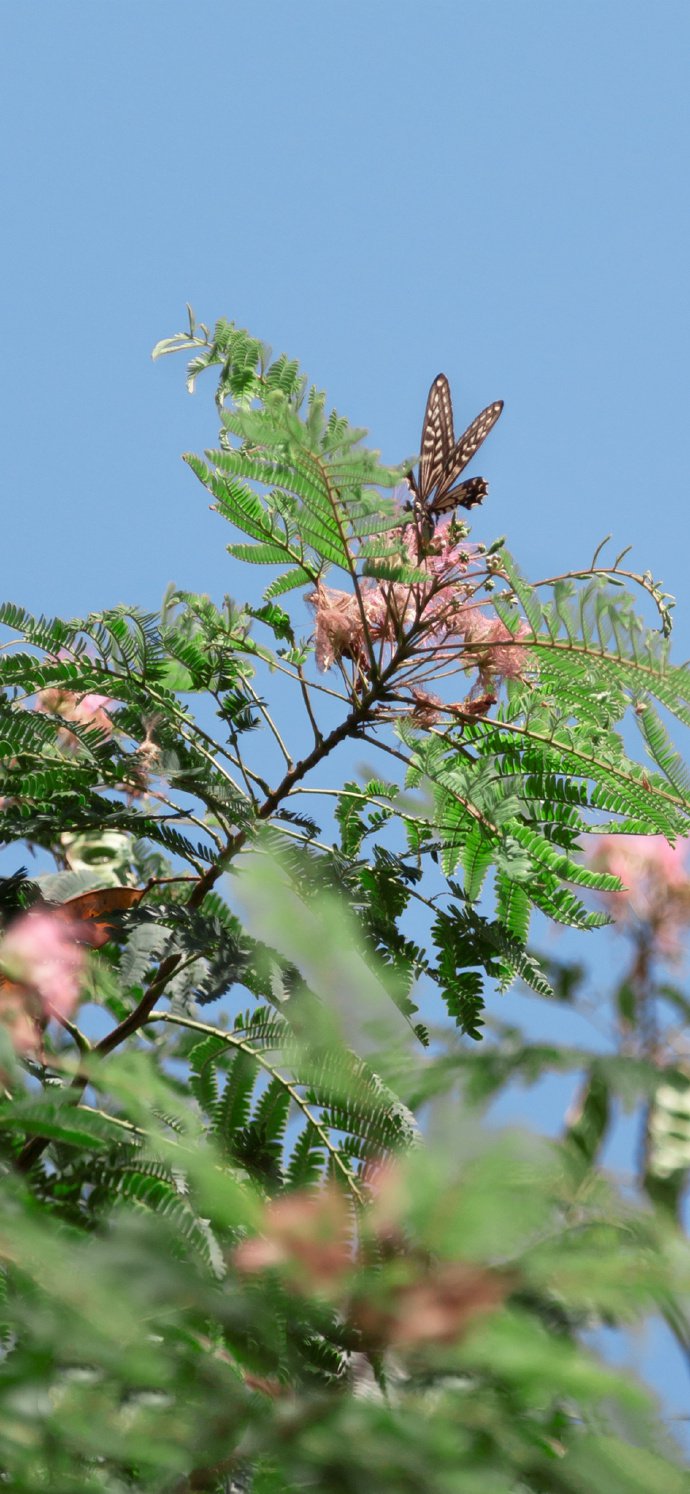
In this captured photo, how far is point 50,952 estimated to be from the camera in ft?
7.76

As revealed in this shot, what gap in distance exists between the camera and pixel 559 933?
8.86 ft

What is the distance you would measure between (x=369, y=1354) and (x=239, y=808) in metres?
1.49

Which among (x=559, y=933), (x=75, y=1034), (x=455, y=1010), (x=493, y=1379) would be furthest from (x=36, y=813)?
(x=493, y=1379)

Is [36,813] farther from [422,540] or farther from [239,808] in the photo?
[422,540]

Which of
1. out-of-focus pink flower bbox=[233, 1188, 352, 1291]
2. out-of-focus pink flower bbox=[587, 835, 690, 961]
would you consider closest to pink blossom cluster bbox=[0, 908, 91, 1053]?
out-of-focus pink flower bbox=[587, 835, 690, 961]

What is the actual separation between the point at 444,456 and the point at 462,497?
117 mm

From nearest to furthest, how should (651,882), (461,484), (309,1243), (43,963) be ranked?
(309,1243)
(43,963)
(651,882)
(461,484)

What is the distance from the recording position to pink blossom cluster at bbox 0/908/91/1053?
2242 millimetres

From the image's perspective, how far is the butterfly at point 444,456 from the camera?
2594mm

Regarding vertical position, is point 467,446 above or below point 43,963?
above

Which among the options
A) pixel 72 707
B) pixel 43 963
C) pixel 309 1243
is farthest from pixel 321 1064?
pixel 72 707

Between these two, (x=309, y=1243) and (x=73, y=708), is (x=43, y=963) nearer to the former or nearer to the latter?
(x=73, y=708)

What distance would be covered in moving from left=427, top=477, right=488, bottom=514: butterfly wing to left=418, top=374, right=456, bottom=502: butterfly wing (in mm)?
30

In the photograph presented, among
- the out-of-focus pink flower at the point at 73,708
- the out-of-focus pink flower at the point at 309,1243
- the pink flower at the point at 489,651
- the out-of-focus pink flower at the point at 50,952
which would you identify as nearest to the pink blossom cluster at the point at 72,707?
the out-of-focus pink flower at the point at 73,708
